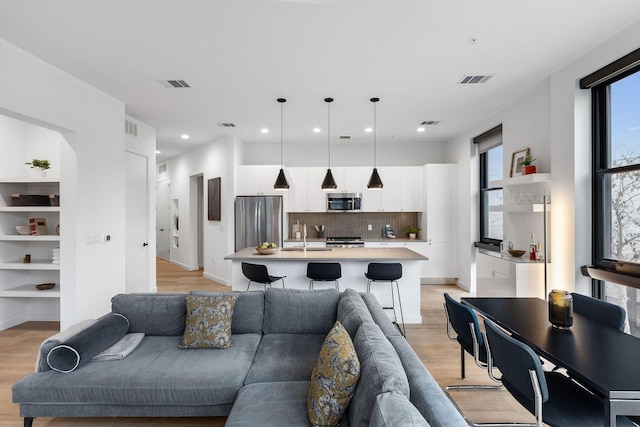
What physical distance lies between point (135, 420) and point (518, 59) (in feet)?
15.4

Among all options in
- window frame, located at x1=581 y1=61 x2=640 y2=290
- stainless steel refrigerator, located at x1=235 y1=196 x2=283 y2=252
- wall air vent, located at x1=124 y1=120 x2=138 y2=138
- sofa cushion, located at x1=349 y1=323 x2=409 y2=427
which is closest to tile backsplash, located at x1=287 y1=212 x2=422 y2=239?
stainless steel refrigerator, located at x1=235 y1=196 x2=283 y2=252

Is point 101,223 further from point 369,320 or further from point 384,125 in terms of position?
point 384,125

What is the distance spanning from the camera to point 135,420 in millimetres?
2426

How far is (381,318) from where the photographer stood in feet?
8.13

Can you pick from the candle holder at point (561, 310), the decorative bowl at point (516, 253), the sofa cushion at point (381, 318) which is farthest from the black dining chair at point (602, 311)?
the decorative bowl at point (516, 253)

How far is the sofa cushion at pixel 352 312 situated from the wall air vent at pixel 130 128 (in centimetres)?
438

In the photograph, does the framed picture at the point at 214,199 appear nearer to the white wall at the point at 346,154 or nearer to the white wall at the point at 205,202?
the white wall at the point at 205,202

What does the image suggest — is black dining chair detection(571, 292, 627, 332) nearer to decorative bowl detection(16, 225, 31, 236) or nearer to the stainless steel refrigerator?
the stainless steel refrigerator

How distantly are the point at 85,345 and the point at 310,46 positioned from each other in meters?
3.03

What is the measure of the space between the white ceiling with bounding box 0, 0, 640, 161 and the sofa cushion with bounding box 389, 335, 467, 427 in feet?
8.06

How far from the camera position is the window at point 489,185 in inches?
218

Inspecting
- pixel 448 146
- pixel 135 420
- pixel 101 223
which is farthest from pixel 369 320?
pixel 448 146

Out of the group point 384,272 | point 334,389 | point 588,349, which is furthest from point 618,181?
point 334,389

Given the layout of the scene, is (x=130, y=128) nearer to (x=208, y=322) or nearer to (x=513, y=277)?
(x=208, y=322)
